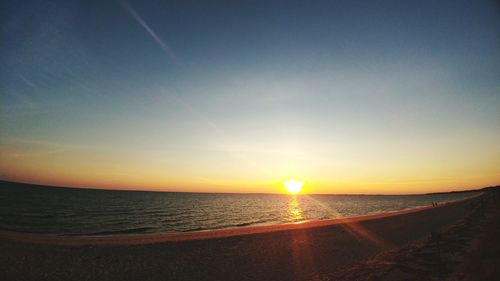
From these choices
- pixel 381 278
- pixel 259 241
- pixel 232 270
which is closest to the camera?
pixel 381 278

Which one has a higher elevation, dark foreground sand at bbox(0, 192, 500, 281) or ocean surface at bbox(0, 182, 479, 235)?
dark foreground sand at bbox(0, 192, 500, 281)

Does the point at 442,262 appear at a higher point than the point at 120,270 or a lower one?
higher

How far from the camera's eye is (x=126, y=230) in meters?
28.0

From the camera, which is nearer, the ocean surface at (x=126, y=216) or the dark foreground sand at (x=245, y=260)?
the dark foreground sand at (x=245, y=260)

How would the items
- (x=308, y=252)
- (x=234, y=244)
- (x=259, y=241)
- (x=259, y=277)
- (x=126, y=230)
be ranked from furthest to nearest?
(x=126, y=230)
(x=259, y=241)
(x=234, y=244)
(x=308, y=252)
(x=259, y=277)

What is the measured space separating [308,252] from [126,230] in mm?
20984

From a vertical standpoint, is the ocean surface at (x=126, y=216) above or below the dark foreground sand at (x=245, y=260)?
below

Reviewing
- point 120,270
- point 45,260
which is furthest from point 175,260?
point 45,260

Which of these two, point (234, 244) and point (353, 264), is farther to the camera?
point (234, 244)

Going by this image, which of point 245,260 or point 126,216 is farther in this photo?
point 126,216

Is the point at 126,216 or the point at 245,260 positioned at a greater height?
the point at 245,260

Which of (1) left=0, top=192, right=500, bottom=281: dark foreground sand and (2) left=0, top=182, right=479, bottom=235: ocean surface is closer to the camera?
(1) left=0, top=192, right=500, bottom=281: dark foreground sand

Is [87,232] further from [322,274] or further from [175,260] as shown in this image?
[322,274]

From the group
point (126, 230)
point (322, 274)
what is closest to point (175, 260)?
point (322, 274)
